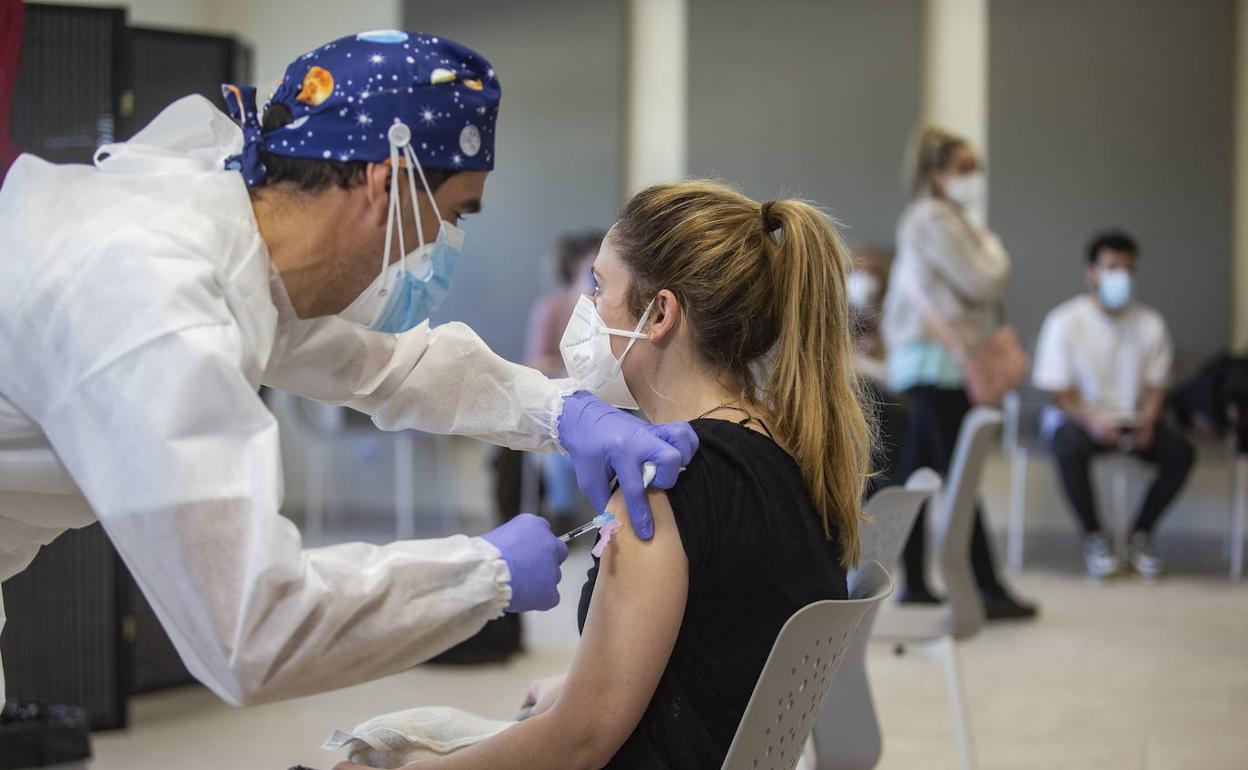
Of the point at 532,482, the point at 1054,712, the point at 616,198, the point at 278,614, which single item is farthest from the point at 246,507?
the point at 616,198

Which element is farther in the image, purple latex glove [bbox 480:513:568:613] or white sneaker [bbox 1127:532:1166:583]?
white sneaker [bbox 1127:532:1166:583]

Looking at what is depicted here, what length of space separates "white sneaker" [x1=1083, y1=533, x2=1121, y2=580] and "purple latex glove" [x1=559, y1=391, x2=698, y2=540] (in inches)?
161

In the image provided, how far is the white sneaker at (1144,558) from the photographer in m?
5.13

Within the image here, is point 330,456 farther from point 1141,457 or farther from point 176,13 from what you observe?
point 1141,457

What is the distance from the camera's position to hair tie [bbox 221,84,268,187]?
4.10 ft

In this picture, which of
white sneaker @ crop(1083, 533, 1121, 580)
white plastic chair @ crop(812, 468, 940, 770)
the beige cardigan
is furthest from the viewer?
white sneaker @ crop(1083, 533, 1121, 580)

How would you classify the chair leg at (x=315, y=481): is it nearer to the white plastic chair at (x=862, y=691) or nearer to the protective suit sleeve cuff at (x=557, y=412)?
the white plastic chair at (x=862, y=691)

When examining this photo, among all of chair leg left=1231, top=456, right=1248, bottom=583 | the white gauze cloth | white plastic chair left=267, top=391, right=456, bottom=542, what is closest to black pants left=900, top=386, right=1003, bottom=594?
chair leg left=1231, top=456, right=1248, bottom=583

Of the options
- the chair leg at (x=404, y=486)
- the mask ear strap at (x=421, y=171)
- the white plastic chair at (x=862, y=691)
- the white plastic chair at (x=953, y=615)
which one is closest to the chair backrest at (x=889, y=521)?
the white plastic chair at (x=862, y=691)

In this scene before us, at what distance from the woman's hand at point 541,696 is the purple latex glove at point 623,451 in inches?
9.3

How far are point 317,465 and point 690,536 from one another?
5445 millimetres

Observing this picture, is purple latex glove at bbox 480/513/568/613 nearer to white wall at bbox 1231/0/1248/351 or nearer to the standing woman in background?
the standing woman in background

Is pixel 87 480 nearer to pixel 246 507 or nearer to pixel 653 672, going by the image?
pixel 246 507

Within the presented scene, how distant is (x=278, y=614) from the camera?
1.03 meters
